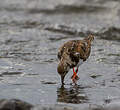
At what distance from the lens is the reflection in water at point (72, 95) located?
5.80 m

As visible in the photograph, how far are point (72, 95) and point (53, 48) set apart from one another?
11.6ft

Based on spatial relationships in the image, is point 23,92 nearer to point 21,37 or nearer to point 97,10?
point 21,37

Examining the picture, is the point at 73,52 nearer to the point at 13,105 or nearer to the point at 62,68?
the point at 62,68

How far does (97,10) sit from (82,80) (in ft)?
25.1

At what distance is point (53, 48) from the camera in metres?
9.52

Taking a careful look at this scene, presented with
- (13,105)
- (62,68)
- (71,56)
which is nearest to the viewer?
(13,105)

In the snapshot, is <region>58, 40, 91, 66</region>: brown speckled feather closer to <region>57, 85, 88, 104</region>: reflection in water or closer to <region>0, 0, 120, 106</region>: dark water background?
<region>0, 0, 120, 106</region>: dark water background


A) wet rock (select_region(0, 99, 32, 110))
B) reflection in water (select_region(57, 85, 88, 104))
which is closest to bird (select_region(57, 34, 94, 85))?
reflection in water (select_region(57, 85, 88, 104))

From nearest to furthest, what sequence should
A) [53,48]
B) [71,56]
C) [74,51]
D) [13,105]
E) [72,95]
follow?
[13,105] → [72,95] → [71,56] → [74,51] → [53,48]

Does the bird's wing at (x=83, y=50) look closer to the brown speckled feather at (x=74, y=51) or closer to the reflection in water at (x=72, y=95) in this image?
the brown speckled feather at (x=74, y=51)

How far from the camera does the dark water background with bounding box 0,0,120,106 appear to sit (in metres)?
6.17

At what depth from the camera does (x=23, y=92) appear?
6.10 m

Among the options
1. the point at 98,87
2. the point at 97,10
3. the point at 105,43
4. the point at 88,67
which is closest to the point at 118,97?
the point at 98,87

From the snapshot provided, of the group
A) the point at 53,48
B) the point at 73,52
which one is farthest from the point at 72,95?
the point at 53,48
